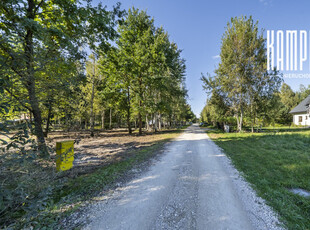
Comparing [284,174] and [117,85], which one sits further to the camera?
[117,85]

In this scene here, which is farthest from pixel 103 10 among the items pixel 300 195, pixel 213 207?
pixel 300 195

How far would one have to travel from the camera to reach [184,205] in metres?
3.12

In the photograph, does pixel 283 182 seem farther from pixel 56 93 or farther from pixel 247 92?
pixel 247 92

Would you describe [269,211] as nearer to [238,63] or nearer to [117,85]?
[117,85]

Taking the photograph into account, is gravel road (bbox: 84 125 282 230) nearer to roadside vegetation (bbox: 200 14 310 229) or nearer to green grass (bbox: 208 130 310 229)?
green grass (bbox: 208 130 310 229)

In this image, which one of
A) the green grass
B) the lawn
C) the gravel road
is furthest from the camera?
the green grass

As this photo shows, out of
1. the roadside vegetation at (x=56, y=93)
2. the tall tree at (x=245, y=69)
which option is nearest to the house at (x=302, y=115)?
the tall tree at (x=245, y=69)

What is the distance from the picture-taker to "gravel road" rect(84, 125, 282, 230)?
2578 mm

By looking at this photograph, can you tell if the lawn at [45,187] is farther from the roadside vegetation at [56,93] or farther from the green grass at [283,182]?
the green grass at [283,182]

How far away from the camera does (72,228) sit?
244cm

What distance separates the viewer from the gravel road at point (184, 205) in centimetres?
258

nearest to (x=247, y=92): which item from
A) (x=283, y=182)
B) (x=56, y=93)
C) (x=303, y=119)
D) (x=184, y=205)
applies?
(x=283, y=182)

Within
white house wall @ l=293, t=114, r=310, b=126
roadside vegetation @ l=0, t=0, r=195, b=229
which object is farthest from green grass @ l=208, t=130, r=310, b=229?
white house wall @ l=293, t=114, r=310, b=126

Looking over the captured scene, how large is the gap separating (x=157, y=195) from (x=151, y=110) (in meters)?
12.8
